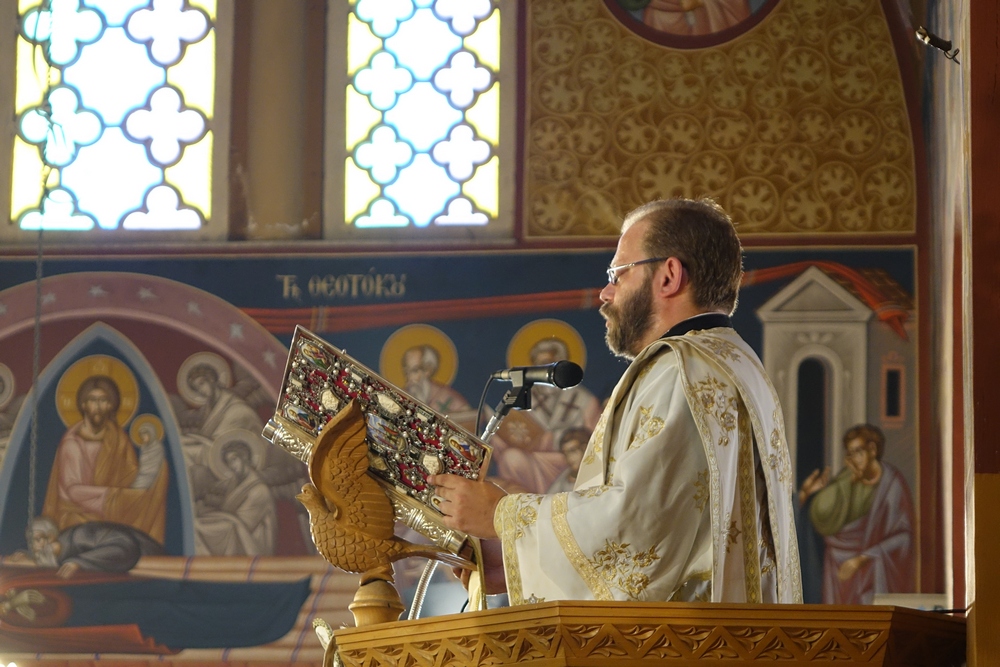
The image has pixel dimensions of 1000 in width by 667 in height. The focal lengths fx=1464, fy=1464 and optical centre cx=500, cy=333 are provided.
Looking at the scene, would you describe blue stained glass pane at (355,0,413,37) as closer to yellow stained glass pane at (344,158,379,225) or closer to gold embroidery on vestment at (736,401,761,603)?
yellow stained glass pane at (344,158,379,225)

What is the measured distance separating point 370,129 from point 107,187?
6.34 ft

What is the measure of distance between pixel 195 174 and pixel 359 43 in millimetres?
1514

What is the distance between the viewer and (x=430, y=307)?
9.75m

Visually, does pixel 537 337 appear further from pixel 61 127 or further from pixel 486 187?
pixel 61 127

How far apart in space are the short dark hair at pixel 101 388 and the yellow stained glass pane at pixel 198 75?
6.65ft

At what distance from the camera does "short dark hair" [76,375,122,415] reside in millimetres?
9797

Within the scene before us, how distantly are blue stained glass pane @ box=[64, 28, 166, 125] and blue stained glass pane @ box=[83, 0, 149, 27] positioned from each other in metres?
0.08

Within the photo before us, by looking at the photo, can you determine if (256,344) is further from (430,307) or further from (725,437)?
(725,437)

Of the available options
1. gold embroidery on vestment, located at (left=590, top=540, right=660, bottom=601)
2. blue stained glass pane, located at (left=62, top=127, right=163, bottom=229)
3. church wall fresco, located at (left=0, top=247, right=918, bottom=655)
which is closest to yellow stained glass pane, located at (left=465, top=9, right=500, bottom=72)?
church wall fresco, located at (left=0, top=247, right=918, bottom=655)

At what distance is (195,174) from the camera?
1036cm

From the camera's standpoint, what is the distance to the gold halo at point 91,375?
978 centimetres

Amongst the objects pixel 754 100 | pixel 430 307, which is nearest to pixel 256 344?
pixel 430 307

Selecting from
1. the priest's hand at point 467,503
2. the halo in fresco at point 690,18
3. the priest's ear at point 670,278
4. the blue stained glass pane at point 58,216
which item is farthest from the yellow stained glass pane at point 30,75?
the priest's hand at point 467,503

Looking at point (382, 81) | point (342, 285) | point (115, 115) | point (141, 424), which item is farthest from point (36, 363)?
point (382, 81)
